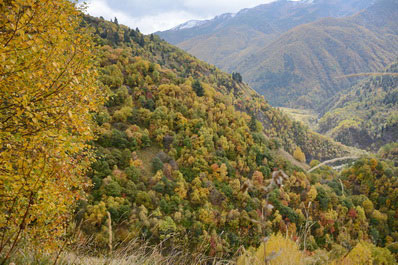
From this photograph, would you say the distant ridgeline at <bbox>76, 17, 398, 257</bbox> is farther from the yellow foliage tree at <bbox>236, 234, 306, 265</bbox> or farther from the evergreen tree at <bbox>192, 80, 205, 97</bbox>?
the yellow foliage tree at <bbox>236, 234, 306, 265</bbox>

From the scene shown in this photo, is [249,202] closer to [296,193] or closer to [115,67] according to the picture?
[296,193]

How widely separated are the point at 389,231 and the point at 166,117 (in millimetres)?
68427

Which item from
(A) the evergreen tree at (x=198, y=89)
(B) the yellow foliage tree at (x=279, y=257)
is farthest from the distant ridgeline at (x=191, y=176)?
(B) the yellow foliage tree at (x=279, y=257)

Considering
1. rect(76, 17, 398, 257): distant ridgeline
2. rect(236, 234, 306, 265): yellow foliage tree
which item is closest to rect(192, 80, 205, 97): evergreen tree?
rect(76, 17, 398, 257): distant ridgeline

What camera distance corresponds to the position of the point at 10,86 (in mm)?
6598

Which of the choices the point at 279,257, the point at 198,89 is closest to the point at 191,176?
the point at 198,89

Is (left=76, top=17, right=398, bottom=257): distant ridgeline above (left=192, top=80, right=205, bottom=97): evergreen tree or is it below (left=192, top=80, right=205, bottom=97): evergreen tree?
below

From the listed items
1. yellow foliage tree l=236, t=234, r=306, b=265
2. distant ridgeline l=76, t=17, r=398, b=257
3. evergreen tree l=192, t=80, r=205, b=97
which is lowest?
distant ridgeline l=76, t=17, r=398, b=257

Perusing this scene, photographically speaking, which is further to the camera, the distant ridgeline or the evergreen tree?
the evergreen tree

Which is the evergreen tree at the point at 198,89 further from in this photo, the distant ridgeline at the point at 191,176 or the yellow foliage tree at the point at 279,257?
the yellow foliage tree at the point at 279,257

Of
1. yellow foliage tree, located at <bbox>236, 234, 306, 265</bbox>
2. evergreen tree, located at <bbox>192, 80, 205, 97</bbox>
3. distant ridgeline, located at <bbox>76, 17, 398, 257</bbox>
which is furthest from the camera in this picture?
evergreen tree, located at <bbox>192, 80, 205, 97</bbox>

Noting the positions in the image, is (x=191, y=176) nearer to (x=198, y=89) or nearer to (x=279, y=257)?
(x=198, y=89)

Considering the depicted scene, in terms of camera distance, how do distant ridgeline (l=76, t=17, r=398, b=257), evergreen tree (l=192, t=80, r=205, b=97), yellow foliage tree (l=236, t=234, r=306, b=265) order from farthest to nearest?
1. evergreen tree (l=192, t=80, r=205, b=97)
2. distant ridgeline (l=76, t=17, r=398, b=257)
3. yellow foliage tree (l=236, t=234, r=306, b=265)

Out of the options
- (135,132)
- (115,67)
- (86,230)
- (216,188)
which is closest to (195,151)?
(216,188)
